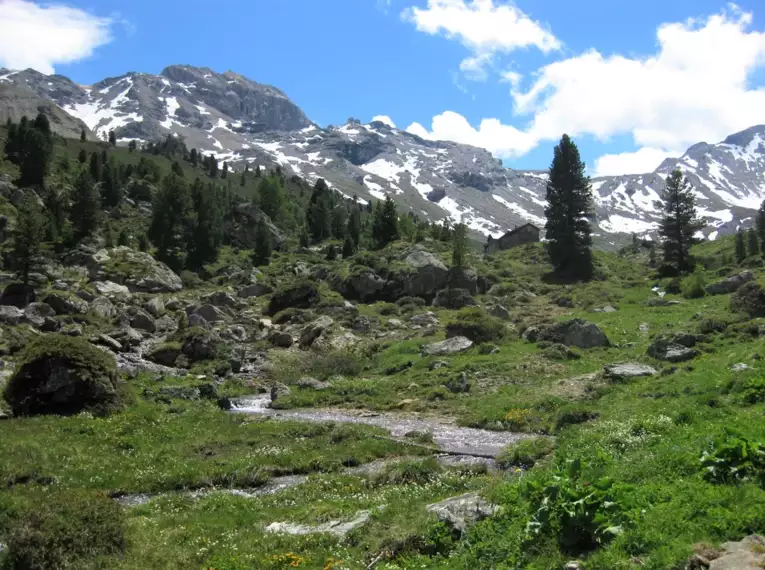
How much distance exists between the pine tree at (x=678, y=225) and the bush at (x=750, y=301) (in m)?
38.8

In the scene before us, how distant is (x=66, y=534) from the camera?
477 inches

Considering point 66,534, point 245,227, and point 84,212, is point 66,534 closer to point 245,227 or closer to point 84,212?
point 84,212

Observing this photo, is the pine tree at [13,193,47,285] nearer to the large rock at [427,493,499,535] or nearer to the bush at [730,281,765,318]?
the large rock at [427,493,499,535]

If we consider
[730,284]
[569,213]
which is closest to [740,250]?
[569,213]

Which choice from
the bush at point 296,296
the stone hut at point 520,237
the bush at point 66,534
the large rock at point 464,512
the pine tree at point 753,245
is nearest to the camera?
the bush at point 66,534

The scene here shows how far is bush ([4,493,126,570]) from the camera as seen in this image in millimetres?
11711

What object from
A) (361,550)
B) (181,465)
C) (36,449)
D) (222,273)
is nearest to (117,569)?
(361,550)

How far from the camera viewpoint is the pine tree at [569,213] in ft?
272

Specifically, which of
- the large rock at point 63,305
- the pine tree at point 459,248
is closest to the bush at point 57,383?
the large rock at point 63,305

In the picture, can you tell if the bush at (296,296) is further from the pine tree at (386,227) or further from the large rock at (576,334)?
the pine tree at (386,227)

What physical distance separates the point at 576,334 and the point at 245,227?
88.1 metres

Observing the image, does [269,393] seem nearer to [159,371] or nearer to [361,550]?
[159,371]

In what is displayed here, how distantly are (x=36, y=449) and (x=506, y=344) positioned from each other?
3219 cm

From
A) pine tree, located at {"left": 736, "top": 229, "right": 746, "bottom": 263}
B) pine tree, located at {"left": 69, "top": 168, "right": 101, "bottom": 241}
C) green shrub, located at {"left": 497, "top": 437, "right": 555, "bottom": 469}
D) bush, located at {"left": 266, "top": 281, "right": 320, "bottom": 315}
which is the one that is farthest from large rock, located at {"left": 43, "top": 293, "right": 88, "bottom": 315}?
pine tree, located at {"left": 736, "top": 229, "right": 746, "bottom": 263}
